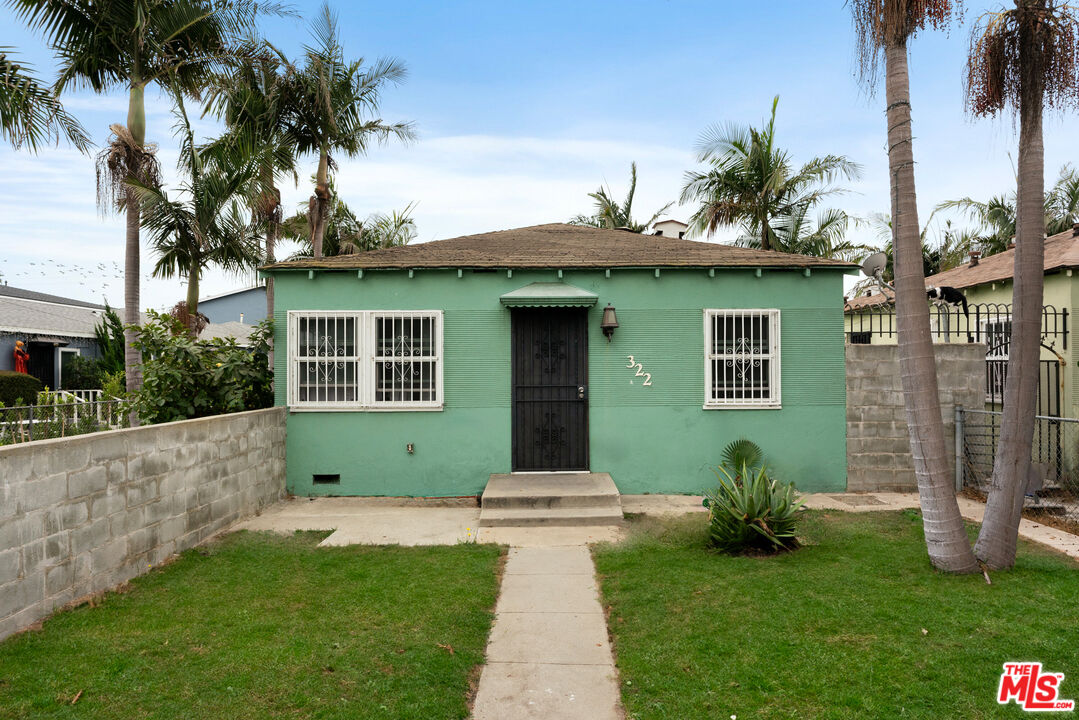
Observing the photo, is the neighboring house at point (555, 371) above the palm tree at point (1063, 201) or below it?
below

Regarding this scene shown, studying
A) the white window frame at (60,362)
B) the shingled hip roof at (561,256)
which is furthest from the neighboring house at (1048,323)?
the white window frame at (60,362)

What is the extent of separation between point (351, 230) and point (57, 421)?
1352 centimetres

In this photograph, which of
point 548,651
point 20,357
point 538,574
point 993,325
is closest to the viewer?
point 548,651

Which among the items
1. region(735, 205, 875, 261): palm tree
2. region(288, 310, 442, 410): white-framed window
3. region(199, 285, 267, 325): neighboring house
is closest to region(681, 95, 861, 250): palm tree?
region(735, 205, 875, 261): palm tree

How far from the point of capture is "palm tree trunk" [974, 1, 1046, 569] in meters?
4.76

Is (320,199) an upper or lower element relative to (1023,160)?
upper

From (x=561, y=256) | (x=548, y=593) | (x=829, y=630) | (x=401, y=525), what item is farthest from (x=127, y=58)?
(x=829, y=630)

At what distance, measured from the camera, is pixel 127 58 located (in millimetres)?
10477

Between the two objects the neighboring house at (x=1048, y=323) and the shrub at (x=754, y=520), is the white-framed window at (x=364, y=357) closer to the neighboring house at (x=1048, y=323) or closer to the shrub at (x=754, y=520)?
the shrub at (x=754, y=520)

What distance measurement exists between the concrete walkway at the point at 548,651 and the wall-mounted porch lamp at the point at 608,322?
336 cm

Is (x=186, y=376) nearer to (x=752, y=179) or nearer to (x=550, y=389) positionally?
(x=550, y=389)

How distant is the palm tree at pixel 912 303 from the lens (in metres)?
4.82

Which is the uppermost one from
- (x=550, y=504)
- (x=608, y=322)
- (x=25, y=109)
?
(x=25, y=109)

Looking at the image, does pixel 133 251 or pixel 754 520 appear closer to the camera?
pixel 754 520
